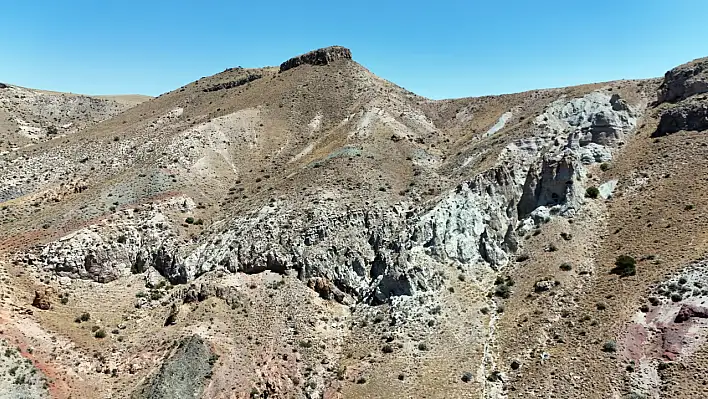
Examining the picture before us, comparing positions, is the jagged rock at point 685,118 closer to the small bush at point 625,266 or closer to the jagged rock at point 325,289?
the small bush at point 625,266

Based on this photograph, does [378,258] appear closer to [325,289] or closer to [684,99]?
[325,289]

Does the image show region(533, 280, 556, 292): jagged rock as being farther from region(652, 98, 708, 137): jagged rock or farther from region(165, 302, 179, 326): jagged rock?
region(165, 302, 179, 326): jagged rock

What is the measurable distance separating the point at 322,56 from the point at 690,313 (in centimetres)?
8040

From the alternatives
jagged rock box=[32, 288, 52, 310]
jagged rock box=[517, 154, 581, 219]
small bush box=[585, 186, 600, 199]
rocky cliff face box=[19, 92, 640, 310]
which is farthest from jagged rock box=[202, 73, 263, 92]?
small bush box=[585, 186, 600, 199]

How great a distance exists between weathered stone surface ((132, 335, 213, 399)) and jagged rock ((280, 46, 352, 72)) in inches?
2845

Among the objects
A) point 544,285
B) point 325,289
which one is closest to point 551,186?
point 544,285

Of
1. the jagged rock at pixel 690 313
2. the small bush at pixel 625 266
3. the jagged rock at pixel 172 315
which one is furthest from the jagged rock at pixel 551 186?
the jagged rock at pixel 172 315

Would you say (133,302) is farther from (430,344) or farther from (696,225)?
(696,225)

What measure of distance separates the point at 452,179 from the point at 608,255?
66.0ft

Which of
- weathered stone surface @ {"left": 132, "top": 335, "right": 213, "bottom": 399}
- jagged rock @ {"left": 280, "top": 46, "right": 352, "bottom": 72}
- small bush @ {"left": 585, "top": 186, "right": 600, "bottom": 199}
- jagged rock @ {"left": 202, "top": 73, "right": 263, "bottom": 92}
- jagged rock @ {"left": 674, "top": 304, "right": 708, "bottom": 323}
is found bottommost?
weathered stone surface @ {"left": 132, "top": 335, "right": 213, "bottom": 399}

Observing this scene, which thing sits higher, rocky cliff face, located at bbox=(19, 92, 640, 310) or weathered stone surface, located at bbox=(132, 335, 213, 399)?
rocky cliff face, located at bbox=(19, 92, 640, 310)

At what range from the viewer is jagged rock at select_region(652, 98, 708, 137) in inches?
2254

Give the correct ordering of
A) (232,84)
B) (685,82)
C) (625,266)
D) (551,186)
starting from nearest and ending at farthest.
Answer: (625,266), (551,186), (685,82), (232,84)

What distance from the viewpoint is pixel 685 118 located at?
191 ft
